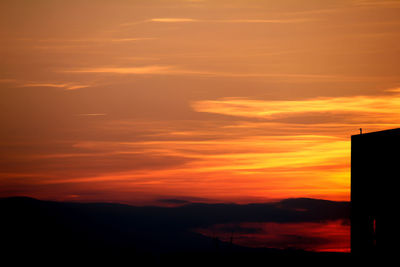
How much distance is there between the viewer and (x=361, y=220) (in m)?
26.5

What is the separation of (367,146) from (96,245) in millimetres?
139167

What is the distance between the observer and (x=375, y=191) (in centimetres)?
2566

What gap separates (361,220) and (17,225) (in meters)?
116

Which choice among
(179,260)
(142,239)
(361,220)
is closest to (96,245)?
(142,239)

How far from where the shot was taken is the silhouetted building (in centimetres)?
2448

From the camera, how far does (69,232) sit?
6014 inches

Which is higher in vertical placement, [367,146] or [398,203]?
[367,146]

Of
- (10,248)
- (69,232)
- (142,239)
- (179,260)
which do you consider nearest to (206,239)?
(142,239)

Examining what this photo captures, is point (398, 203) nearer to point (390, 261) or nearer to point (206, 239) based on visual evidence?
point (390, 261)

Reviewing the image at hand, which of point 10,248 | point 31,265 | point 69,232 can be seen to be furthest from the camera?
point 69,232

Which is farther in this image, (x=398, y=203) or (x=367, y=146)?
(x=367, y=146)

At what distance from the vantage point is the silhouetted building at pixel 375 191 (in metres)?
24.5

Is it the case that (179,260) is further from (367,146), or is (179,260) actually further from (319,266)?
(367,146)

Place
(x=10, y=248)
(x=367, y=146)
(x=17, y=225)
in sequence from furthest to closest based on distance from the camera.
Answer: (x=17, y=225) < (x=10, y=248) < (x=367, y=146)
